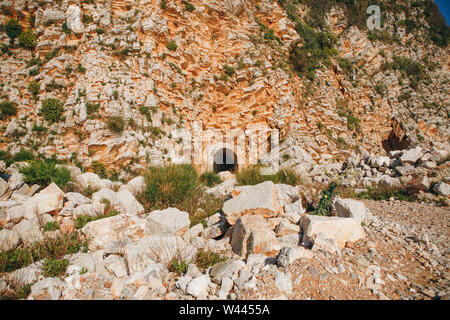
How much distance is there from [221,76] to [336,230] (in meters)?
15.4

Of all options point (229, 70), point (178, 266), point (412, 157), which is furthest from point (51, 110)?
point (412, 157)

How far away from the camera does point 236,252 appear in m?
3.01

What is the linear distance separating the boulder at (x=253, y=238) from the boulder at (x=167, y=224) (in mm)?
1015

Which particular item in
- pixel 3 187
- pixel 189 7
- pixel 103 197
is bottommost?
pixel 103 197

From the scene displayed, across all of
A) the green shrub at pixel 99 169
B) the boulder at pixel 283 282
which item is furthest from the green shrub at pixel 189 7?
the boulder at pixel 283 282

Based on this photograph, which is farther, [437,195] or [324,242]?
[437,195]

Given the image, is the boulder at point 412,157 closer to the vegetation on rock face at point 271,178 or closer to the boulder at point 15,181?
the vegetation on rock face at point 271,178

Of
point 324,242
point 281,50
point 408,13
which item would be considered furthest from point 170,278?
point 408,13

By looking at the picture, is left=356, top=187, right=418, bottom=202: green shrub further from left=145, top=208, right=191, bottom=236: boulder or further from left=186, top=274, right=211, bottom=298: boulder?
left=186, top=274, right=211, bottom=298: boulder

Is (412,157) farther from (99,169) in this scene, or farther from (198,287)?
(99,169)

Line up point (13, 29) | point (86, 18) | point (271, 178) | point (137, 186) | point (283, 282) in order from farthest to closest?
point (86, 18)
point (13, 29)
point (271, 178)
point (137, 186)
point (283, 282)

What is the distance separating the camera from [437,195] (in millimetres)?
4871
